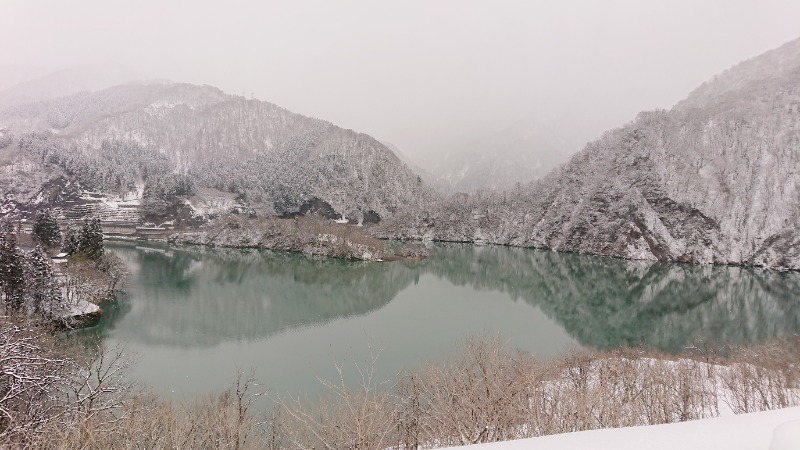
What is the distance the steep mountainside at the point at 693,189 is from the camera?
429 feet

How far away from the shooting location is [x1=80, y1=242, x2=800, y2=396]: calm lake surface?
46906 mm

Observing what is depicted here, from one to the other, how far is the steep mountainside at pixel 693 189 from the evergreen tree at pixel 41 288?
513 feet

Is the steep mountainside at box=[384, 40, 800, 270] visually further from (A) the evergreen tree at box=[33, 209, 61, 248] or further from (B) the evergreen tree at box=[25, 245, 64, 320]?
(A) the evergreen tree at box=[33, 209, 61, 248]

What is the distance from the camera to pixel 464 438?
18.8 meters

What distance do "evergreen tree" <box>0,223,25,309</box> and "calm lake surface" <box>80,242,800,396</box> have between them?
401 inches

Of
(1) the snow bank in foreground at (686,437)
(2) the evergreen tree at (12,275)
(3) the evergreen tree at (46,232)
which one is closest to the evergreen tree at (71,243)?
(3) the evergreen tree at (46,232)

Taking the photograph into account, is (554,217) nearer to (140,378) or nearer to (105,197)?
(140,378)

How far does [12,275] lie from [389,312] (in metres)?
52.0

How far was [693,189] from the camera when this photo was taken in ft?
479

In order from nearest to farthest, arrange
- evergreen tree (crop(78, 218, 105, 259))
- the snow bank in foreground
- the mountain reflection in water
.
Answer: the snow bank in foreground
the mountain reflection in water
evergreen tree (crop(78, 218, 105, 259))

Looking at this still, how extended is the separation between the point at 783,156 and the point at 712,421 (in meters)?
178

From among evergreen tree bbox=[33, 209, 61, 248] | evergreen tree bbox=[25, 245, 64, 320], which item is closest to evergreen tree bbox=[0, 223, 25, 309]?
evergreen tree bbox=[25, 245, 64, 320]

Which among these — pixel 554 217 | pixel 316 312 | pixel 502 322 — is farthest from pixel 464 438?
pixel 554 217

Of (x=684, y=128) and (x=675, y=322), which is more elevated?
(x=684, y=128)
